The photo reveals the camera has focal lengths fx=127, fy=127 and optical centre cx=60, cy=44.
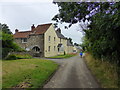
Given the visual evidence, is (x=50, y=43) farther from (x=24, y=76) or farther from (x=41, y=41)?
(x=24, y=76)

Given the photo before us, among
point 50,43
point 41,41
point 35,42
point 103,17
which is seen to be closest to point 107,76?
point 103,17

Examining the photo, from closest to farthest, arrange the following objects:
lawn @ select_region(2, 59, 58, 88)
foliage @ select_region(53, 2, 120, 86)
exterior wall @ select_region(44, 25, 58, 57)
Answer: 1. foliage @ select_region(53, 2, 120, 86)
2. lawn @ select_region(2, 59, 58, 88)
3. exterior wall @ select_region(44, 25, 58, 57)

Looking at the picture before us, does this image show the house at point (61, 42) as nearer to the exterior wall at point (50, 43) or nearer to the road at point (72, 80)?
the exterior wall at point (50, 43)

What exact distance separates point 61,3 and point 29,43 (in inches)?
997

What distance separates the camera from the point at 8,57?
18.0 m

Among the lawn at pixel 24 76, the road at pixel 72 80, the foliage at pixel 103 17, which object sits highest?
the foliage at pixel 103 17

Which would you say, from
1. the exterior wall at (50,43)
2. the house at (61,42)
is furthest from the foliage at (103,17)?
the house at (61,42)

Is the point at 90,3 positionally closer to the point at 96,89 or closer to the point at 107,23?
the point at 107,23

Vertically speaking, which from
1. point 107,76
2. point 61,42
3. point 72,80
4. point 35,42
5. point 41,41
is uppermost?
point 61,42

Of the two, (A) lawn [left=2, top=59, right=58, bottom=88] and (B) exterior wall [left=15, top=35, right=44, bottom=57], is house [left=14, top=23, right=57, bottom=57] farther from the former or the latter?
(A) lawn [left=2, top=59, right=58, bottom=88]

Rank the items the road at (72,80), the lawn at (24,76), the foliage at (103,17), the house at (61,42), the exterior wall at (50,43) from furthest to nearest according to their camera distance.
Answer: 1. the house at (61,42)
2. the exterior wall at (50,43)
3. the road at (72,80)
4. the lawn at (24,76)
5. the foliage at (103,17)

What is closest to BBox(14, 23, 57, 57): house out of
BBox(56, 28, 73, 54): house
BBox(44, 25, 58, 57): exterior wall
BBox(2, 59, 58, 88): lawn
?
BBox(44, 25, 58, 57): exterior wall

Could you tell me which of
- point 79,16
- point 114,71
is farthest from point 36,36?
point 114,71

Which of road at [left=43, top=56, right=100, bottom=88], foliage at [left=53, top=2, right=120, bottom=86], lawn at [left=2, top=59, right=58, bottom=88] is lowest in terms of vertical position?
road at [left=43, top=56, right=100, bottom=88]
